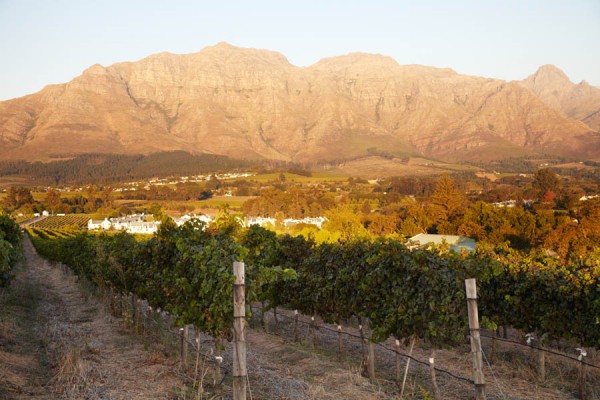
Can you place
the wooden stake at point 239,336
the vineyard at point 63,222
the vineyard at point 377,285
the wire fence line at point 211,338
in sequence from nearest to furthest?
the wooden stake at point 239,336, the vineyard at point 377,285, the wire fence line at point 211,338, the vineyard at point 63,222

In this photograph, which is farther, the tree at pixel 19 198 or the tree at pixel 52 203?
the tree at pixel 52 203

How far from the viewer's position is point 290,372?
514 inches

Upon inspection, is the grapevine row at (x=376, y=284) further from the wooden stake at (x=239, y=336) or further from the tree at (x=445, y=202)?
the tree at (x=445, y=202)

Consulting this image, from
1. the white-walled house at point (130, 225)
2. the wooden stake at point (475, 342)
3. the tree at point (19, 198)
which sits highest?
the wooden stake at point (475, 342)

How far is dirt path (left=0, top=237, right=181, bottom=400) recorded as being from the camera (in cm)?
1045

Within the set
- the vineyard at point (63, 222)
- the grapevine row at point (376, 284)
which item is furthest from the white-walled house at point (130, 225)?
the grapevine row at point (376, 284)

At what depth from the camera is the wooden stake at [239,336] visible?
28.8 ft

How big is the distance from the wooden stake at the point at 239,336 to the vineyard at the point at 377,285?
1019mm

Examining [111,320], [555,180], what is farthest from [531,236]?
[555,180]

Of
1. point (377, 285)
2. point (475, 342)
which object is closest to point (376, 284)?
point (377, 285)

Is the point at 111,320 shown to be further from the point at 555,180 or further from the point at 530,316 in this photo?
the point at 555,180

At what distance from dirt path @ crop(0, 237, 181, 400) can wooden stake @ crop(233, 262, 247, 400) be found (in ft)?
6.95

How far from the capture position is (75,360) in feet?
39.2

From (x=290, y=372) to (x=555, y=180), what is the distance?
432ft
